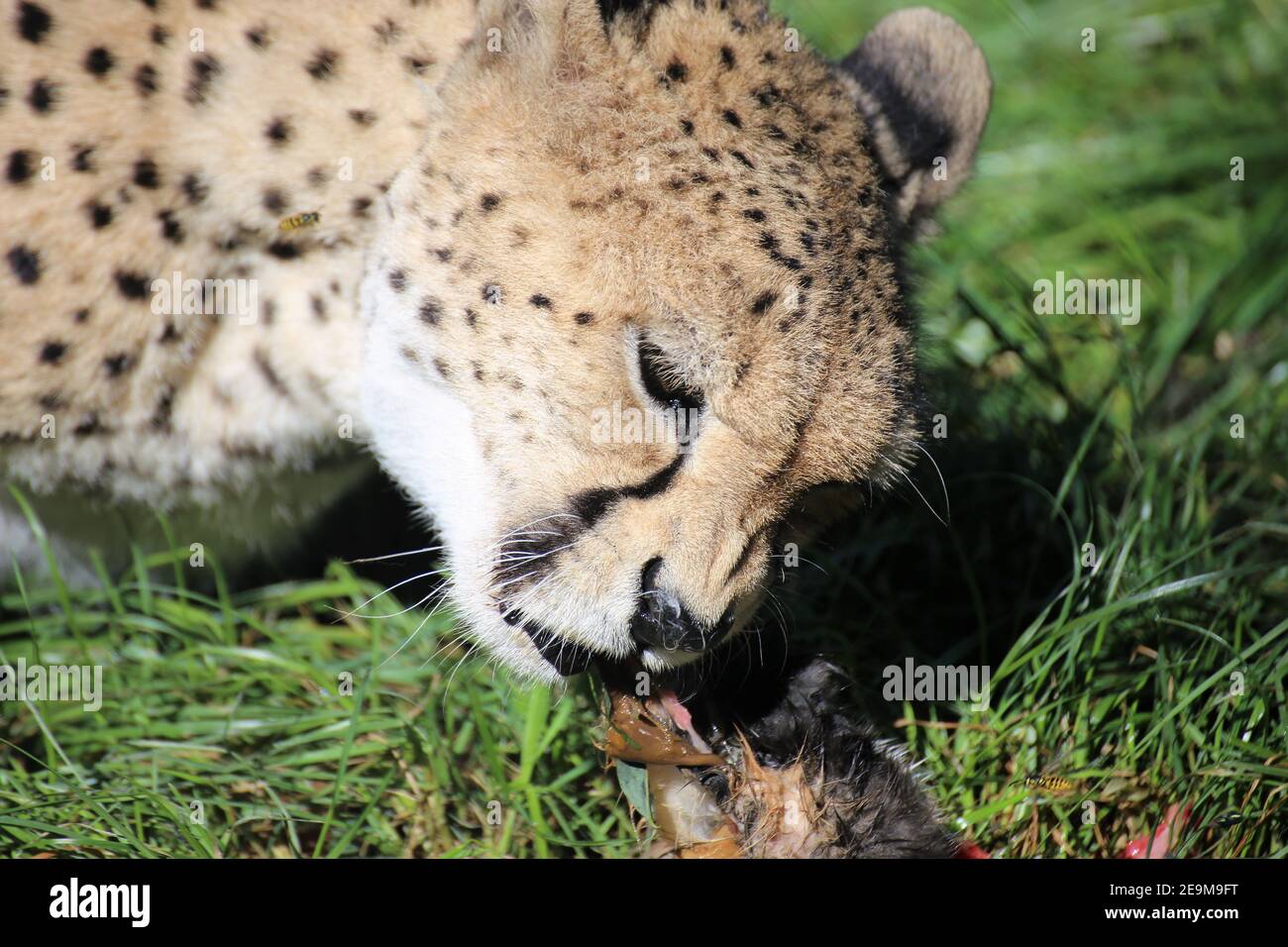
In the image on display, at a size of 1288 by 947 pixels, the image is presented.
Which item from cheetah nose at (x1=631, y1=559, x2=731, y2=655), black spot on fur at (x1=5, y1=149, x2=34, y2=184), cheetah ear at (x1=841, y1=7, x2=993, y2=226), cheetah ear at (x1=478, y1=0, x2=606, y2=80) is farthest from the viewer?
cheetah ear at (x1=841, y1=7, x2=993, y2=226)

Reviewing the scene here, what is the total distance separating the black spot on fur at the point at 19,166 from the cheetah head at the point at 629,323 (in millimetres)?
762

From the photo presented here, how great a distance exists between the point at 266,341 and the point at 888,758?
173cm

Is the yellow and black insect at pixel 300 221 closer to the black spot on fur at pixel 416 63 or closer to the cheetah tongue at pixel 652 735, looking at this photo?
the black spot on fur at pixel 416 63

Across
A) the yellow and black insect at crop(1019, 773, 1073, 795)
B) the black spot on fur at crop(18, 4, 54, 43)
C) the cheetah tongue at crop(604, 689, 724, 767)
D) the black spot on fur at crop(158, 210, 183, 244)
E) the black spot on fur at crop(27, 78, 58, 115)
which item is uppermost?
the black spot on fur at crop(18, 4, 54, 43)

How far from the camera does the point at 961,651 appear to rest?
3.79 metres

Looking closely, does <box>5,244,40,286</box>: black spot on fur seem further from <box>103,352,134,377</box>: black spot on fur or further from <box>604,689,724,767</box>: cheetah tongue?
<box>604,689,724,767</box>: cheetah tongue

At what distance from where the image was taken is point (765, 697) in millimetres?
3029

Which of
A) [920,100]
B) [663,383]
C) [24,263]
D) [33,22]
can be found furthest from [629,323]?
[33,22]

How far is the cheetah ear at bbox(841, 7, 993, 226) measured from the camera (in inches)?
128

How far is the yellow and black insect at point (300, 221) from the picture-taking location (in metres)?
3.00

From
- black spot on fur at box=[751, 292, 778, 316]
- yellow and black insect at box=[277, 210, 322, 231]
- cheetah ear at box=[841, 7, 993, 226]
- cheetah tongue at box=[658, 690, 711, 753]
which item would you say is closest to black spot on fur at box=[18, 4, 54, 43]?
yellow and black insect at box=[277, 210, 322, 231]

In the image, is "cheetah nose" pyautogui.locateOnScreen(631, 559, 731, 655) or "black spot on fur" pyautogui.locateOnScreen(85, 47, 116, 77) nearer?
"cheetah nose" pyautogui.locateOnScreen(631, 559, 731, 655)

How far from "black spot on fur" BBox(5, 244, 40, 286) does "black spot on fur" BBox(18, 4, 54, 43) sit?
471 mm

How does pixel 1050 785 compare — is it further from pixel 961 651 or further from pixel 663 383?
pixel 663 383
